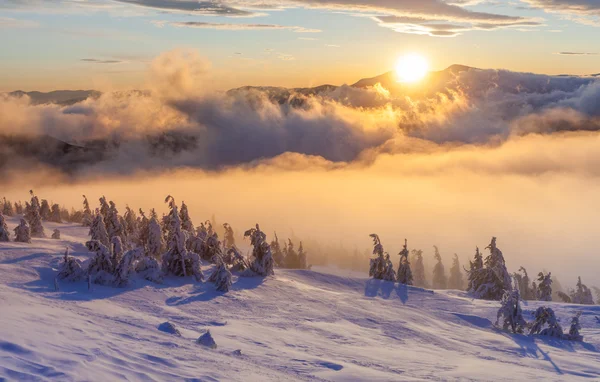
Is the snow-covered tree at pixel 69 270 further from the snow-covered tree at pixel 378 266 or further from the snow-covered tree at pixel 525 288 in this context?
the snow-covered tree at pixel 525 288

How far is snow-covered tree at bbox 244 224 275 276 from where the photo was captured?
151 ft

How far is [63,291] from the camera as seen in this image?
104ft

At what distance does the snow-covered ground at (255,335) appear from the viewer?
2027 centimetres

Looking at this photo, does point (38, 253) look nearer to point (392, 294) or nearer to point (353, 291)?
point (353, 291)

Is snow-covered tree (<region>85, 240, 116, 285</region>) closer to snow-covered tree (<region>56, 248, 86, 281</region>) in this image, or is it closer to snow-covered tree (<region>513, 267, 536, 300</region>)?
snow-covered tree (<region>56, 248, 86, 281</region>)

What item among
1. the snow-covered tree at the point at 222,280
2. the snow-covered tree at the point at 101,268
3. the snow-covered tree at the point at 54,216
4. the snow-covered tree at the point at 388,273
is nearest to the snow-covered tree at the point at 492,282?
the snow-covered tree at the point at 388,273

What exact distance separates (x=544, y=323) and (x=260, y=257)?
23.5 m

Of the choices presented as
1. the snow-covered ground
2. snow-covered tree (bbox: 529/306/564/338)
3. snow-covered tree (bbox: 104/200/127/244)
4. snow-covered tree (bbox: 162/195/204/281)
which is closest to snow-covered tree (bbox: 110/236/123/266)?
the snow-covered ground

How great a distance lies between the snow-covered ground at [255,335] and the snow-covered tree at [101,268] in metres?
0.73

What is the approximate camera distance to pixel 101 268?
35469 millimetres

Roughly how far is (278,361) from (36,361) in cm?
1091

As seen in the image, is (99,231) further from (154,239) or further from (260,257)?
(260,257)

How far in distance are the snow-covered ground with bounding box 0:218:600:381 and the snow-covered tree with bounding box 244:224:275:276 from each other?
→ 1.13 m

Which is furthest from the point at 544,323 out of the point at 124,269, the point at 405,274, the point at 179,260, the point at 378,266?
the point at 124,269
